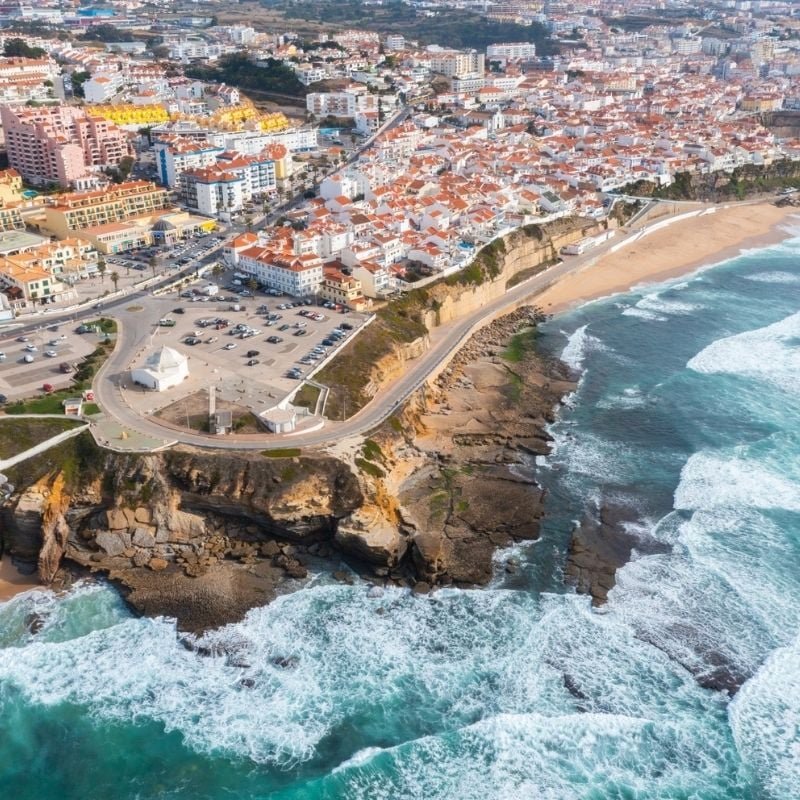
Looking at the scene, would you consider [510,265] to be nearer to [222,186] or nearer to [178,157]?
[222,186]

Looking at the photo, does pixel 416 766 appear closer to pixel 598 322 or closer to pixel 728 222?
pixel 598 322

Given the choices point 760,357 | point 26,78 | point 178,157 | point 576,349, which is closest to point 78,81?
point 26,78

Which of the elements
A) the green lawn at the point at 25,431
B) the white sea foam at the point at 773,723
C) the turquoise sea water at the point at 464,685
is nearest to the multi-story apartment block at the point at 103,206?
the green lawn at the point at 25,431

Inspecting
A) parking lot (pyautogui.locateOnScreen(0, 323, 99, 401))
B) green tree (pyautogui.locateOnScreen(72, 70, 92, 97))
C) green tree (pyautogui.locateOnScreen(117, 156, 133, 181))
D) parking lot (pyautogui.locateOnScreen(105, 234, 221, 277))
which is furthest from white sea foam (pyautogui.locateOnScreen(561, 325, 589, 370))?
green tree (pyautogui.locateOnScreen(72, 70, 92, 97))

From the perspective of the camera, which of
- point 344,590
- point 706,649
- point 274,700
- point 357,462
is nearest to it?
point 274,700

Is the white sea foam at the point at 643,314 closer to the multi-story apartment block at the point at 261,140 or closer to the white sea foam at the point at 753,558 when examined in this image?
the white sea foam at the point at 753,558

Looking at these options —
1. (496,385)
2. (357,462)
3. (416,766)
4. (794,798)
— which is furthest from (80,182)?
(794,798)

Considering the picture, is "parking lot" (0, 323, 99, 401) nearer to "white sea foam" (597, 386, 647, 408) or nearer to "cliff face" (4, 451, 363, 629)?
"cliff face" (4, 451, 363, 629)
